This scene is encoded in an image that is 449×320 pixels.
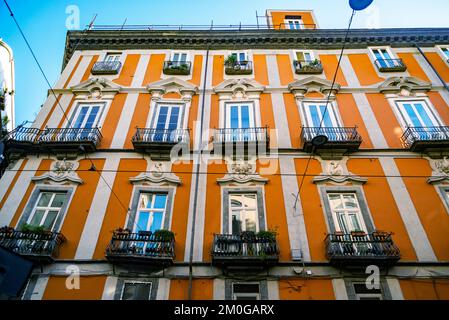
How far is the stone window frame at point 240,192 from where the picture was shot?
33.8 feet

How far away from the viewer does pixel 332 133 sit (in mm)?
12797

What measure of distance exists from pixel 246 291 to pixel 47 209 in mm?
7750

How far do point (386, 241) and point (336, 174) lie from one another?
312 cm

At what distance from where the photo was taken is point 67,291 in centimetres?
890

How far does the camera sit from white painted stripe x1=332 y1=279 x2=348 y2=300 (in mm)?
8706

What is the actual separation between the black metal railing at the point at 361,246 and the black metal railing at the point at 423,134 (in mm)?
4806

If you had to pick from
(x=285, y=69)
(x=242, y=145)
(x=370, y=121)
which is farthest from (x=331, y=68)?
(x=242, y=145)

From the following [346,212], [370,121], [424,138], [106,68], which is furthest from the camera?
[106,68]

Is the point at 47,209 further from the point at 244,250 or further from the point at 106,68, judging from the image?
the point at 106,68

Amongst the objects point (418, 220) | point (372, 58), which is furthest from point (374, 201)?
point (372, 58)

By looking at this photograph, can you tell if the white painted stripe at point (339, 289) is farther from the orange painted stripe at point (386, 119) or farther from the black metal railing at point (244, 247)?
the orange painted stripe at point (386, 119)

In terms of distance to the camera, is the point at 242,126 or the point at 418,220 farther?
the point at 242,126

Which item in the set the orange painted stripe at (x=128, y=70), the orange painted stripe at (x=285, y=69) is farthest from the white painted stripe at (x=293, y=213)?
the orange painted stripe at (x=128, y=70)
